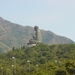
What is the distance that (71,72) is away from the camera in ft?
154

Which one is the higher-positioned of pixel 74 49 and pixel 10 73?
pixel 74 49

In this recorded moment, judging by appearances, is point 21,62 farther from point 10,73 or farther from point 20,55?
point 10,73

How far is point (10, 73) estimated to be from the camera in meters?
79.9

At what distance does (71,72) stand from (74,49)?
6098 cm

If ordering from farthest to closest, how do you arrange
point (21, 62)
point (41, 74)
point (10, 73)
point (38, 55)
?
point (38, 55) → point (21, 62) → point (10, 73) → point (41, 74)

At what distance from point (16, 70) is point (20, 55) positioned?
2813 centimetres

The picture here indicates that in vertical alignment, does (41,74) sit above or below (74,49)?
below

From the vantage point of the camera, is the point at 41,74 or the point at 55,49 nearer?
the point at 41,74

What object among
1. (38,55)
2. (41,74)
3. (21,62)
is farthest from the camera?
(38,55)

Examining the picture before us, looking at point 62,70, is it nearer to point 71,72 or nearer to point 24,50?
point 71,72

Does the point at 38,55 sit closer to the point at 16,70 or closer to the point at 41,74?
the point at 16,70

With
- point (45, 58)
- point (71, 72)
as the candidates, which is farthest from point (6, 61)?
point (71, 72)

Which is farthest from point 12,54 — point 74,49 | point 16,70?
point 16,70

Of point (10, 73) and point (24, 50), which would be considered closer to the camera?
point (10, 73)
